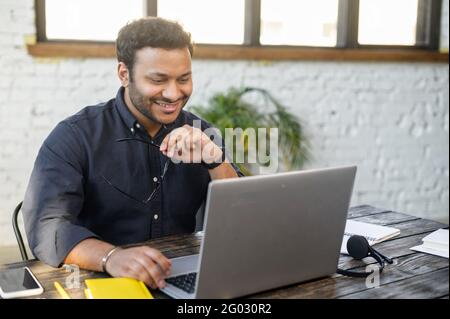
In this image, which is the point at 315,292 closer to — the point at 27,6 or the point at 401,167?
the point at 27,6

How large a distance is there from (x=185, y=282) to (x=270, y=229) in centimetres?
27

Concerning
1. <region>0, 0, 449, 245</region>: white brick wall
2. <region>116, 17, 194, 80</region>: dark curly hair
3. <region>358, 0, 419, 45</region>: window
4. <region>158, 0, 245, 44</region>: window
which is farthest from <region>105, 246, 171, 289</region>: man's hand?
<region>358, 0, 419, 45</region>: window

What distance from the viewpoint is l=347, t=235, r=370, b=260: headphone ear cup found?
1.70 m

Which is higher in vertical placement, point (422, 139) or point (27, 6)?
point (27, 6)

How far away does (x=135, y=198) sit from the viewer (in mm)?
2037

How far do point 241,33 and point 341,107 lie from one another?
88 cm

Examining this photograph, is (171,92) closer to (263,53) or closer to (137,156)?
(137,156)

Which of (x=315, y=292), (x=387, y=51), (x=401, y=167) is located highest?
(x=387, y=51)

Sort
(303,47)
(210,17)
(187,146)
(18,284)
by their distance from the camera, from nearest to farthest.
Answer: (18,284)
(187,146)
(210,17)
(303,47)

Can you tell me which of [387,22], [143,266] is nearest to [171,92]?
[143,266]

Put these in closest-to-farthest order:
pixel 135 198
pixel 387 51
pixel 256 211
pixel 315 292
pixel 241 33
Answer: pixel 256 211 → pixel 315 292 → pixel 135 198 → pixel 241 33 → pixel 387 51

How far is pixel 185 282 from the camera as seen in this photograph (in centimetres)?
148

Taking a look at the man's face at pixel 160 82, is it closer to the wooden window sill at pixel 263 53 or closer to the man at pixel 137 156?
the man at pixel 137 156
